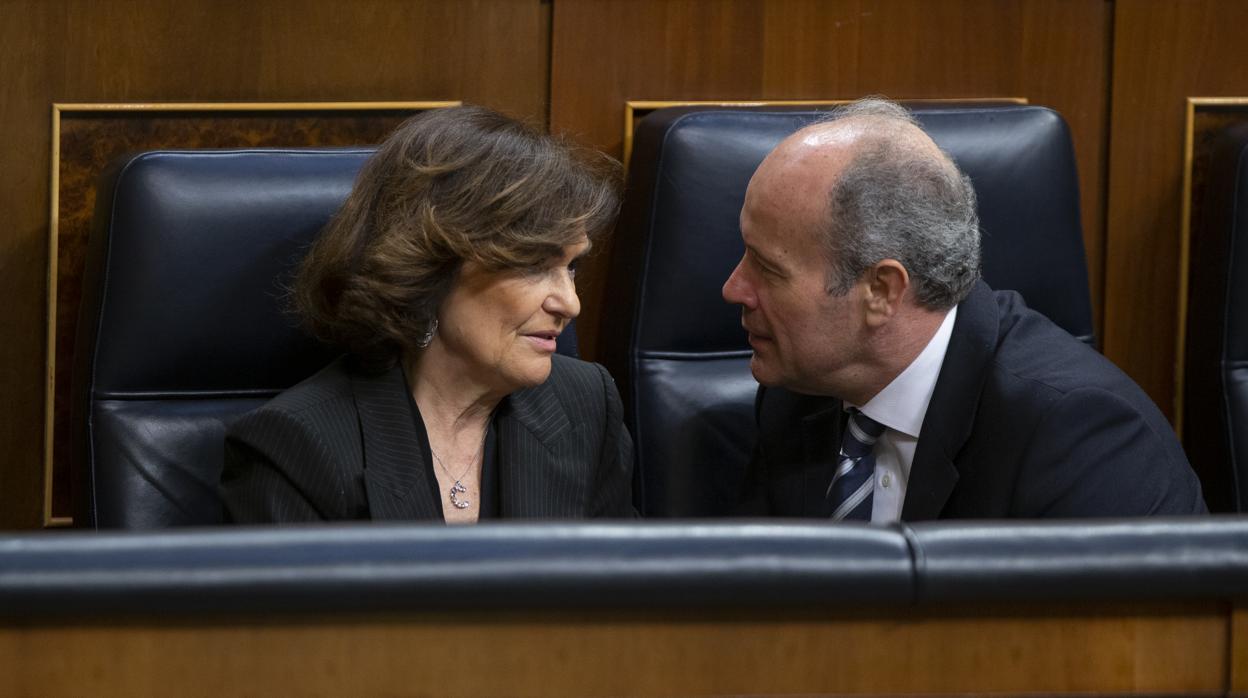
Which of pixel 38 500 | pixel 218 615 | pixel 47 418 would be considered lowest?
pixel 38 500

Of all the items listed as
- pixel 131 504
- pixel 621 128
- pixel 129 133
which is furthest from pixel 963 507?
pixel 129 133

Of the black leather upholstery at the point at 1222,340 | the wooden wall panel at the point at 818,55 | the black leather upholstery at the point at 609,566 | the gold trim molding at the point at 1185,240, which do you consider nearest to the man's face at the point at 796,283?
the wooden wall panel at the point at 818,55

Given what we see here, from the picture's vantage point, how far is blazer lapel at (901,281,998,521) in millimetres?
1658

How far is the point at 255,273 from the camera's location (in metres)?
1.76

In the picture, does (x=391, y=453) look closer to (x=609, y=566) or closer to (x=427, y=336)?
(x=427, y=336)

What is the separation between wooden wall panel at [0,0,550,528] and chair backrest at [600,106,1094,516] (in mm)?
327

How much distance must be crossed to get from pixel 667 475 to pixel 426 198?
21.6 inches

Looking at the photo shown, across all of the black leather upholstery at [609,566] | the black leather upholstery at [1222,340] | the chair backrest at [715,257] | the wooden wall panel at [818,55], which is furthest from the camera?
the wooden wall panel at [818,55]

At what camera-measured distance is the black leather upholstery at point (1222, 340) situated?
6.75 ft

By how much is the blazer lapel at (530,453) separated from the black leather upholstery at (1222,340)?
38.4 inches

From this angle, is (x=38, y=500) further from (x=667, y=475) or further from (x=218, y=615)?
(x=218, y=615)

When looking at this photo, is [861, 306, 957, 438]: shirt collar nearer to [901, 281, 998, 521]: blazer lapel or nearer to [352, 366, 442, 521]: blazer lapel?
[901, 281, 998, 521]: blazer lapel

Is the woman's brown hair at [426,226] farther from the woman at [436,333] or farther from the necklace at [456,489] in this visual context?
the necklace at [456,489]

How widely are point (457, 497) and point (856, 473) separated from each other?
494 millimetres
